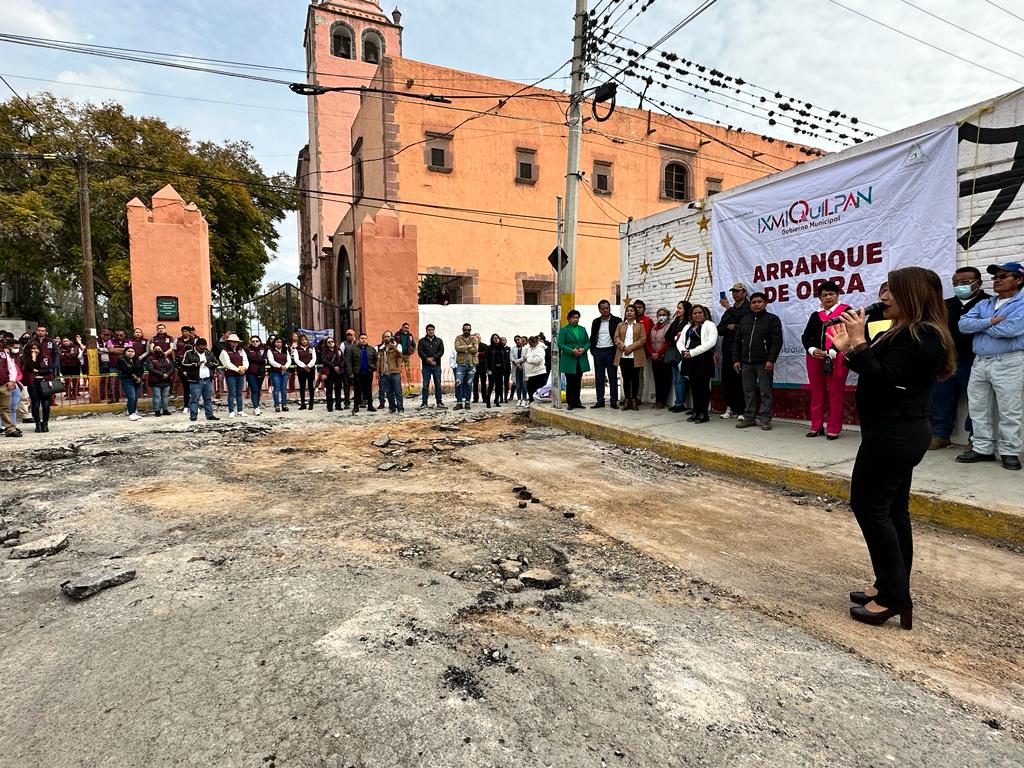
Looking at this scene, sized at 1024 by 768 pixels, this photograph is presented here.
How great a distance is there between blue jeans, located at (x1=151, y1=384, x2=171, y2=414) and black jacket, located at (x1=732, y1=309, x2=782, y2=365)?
1052cm

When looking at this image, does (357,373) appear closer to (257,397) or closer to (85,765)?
(257,397)

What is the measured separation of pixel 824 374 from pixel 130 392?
468 inches

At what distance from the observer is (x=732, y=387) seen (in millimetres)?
7828

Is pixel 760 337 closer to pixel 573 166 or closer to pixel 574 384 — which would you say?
pixel 574 384

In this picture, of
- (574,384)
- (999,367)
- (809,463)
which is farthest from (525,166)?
(999,367)

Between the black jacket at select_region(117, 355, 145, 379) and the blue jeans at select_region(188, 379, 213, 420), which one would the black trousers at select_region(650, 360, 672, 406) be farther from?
the black jacket at select_region(117, 355, 145, 379)

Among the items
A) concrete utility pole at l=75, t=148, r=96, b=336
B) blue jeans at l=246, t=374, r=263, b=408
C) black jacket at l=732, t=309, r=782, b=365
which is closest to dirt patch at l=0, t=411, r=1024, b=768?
black jacket at l=732, t=309, r=782, b=365

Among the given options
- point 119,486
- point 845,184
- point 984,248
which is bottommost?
point 119,486

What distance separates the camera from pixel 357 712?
195 cm

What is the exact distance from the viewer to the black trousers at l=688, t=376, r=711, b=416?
25.6 ft

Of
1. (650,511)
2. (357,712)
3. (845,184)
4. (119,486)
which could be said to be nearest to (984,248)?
(845,184)

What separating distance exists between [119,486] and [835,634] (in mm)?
5888

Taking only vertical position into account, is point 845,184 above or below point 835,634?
above

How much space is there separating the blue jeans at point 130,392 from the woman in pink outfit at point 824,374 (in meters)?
11.7
